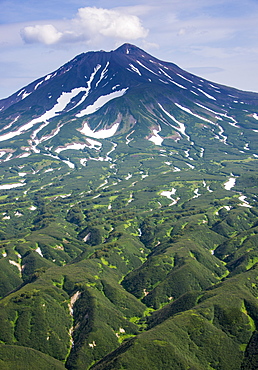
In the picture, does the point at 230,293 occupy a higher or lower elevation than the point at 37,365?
higher

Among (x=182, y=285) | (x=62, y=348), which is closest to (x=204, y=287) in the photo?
(x=182, y=285)

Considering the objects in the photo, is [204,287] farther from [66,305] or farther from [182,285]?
[66,305]

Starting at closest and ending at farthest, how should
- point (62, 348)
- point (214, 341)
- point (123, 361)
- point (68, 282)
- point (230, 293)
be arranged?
point (123, 361)
point (214, 341)
point (62, 348)
point (230, 293)
point (68, 282)

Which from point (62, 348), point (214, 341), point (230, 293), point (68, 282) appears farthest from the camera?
point (68, 282)

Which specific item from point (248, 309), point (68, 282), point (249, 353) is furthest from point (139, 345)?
point (68, 282)

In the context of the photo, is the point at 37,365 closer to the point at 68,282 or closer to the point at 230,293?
the point at 68,282

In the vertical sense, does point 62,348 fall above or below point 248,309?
below

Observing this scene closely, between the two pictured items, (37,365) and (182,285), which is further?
(182,285)

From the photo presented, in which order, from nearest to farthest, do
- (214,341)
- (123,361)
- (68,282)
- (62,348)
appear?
1. (123,361)
2. (214,341)
3. (62,348)
4. (68,282)

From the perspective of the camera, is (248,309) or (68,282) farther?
(68,282)
